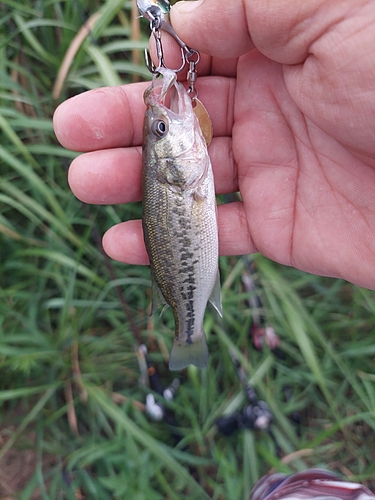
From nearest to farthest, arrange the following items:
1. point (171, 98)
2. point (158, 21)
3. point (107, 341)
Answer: point (158, 21), point (171, 98), point (107, 341)

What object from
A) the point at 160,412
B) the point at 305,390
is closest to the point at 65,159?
the point at 160,412

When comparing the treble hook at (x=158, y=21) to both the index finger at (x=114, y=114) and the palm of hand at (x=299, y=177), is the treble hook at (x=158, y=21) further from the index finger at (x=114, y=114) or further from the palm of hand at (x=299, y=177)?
the palm of hand at (x=299, y=177)

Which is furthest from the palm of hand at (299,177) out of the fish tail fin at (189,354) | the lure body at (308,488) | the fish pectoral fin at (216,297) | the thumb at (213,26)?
the lure body at (308,488)

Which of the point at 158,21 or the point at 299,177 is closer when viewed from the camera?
the point at 158,21

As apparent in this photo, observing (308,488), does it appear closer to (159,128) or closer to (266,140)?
(266,140)

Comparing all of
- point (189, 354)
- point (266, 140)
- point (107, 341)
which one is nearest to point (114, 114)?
point (266, 140)

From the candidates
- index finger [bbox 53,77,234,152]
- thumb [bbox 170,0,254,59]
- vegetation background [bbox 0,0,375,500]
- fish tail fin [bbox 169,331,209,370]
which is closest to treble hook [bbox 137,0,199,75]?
thumb [bbox 170,0,254,59]
